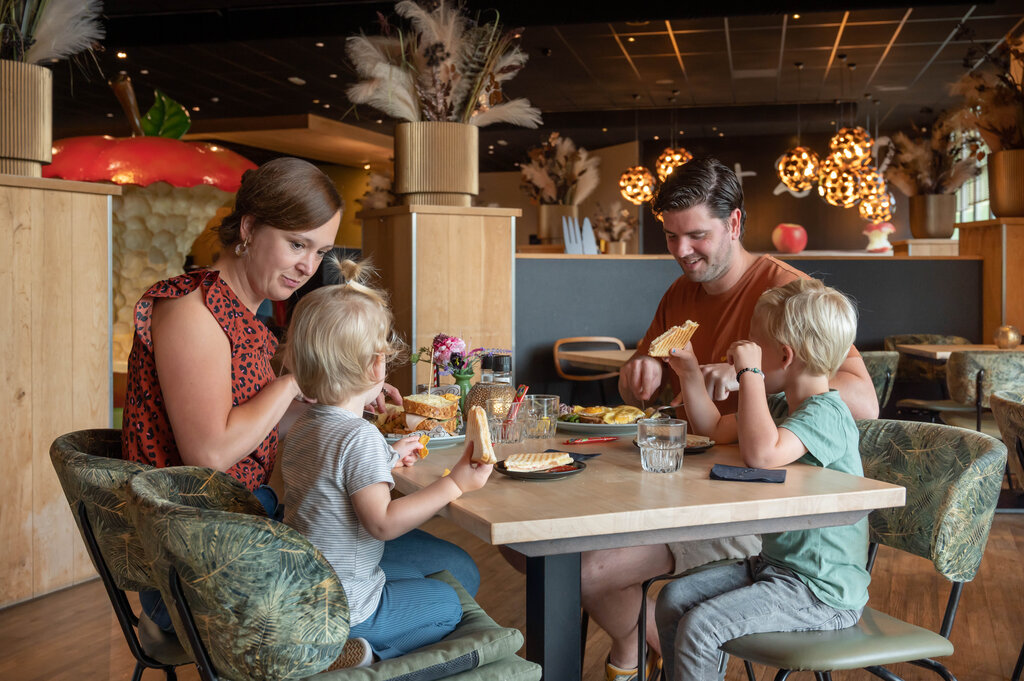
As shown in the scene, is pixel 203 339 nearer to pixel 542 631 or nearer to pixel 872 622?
pixel 542 631

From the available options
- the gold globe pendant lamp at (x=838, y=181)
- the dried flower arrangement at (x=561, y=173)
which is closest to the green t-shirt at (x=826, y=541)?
the dried flower arrangement at (x=561, y=173)

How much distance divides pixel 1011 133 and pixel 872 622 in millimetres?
Answer: 5390

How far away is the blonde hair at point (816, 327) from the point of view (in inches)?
72.2

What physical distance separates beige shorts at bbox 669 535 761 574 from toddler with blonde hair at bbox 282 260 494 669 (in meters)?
0.68

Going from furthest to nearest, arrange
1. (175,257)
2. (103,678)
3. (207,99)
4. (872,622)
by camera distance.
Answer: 1. (207,99)
2. (175,257)
3. (103,678)
4. (872,622)

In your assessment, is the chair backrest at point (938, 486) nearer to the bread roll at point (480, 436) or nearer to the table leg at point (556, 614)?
the table leg at point (556, 614)

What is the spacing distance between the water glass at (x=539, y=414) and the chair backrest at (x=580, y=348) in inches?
137

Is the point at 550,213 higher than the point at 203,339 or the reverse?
higher

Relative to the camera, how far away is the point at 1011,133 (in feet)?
20.0

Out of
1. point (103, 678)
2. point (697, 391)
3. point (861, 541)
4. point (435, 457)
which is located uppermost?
point (697, 391)

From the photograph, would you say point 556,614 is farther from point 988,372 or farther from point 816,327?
point 988,372

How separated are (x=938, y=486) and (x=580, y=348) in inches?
165

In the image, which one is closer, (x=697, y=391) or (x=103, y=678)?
(x=697, y=391)

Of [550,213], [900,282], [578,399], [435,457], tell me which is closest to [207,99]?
[550,213]
